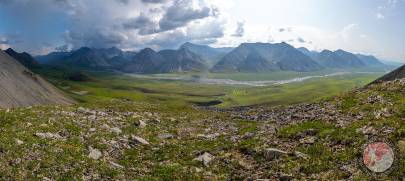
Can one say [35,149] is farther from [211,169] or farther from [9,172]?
[211,169]

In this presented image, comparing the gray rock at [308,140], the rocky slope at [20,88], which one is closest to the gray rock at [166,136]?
the gray rock at [308,140]

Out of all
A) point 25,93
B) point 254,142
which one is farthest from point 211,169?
point 25,93

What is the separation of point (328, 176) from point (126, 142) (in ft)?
60.3

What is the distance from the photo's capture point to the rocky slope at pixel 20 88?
3427 inches

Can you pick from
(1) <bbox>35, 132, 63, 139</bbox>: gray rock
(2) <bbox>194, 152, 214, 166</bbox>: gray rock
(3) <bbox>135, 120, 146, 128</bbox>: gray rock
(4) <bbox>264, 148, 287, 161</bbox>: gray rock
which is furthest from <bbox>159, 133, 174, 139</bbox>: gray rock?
(4) <bbox>264, 148, 287, 161</bbox>: gray rock

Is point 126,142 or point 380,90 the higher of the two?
point 380,90

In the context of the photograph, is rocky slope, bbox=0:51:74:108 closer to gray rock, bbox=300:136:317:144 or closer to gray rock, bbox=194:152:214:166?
gray rock, bbox=194:152:214:166

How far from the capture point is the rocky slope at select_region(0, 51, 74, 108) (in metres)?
87.0

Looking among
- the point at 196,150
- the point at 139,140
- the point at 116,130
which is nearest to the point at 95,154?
the point at 139,140

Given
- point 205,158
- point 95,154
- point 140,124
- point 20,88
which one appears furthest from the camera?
point 20,88

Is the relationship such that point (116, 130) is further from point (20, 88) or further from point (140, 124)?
point (20, 88)

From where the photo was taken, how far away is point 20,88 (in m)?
101

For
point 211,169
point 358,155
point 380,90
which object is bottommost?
point 211,169

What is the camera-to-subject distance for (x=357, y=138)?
26094 millimetres
